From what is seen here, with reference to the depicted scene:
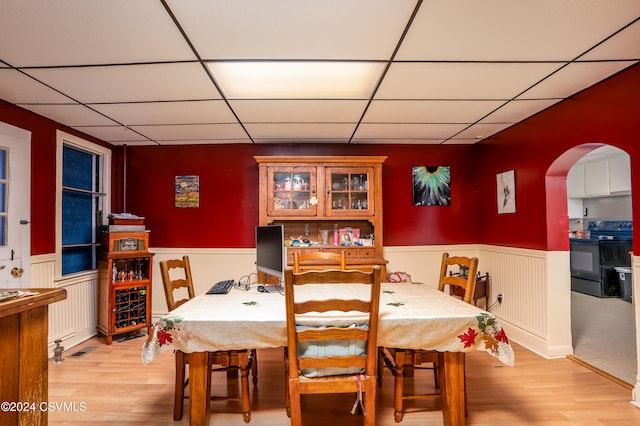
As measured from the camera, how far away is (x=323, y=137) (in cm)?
399

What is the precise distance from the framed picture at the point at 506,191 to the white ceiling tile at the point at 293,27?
2.37 m

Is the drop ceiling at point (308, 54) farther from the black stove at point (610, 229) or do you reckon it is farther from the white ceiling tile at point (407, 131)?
the black stove at point (610, 229)

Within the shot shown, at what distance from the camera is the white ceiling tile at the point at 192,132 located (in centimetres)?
347

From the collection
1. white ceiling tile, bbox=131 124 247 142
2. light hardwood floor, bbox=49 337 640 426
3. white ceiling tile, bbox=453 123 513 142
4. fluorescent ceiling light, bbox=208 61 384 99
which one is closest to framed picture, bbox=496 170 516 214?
white ceiling tile, bbox=453 123 513 142

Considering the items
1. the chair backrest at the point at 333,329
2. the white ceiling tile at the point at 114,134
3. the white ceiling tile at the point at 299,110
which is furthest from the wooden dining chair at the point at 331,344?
the white ceiling tile at the point at 114,134

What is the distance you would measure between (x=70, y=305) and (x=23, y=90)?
205 centimetres

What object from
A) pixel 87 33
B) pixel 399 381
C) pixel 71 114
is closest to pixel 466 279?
pixel 399 381

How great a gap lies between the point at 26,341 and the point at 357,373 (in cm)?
141

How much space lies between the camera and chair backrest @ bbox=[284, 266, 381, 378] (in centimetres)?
158

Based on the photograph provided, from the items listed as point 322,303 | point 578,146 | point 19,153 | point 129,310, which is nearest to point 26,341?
point 322,303

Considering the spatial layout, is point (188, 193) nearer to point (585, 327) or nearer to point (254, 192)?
point (254, 192)

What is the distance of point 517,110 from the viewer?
3.10 meters

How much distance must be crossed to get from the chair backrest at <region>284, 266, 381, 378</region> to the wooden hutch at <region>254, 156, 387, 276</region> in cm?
216

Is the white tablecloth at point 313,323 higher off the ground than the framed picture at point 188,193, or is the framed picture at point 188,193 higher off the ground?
the framed picture at point 188,193
